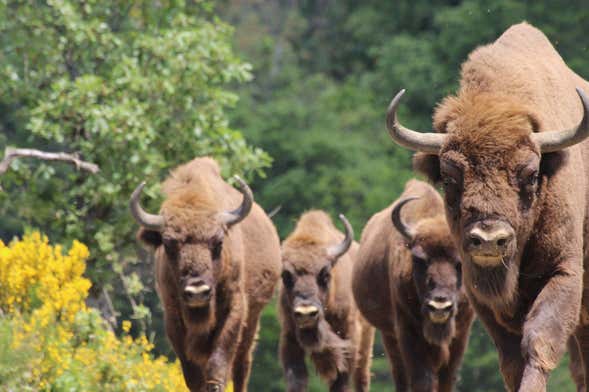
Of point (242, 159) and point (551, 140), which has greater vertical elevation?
point (551, 140)

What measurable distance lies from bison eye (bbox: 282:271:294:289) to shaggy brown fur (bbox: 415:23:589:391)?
20.1ft

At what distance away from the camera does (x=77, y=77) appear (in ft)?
55.3

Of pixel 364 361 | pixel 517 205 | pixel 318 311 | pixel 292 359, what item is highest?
pixel 517 205

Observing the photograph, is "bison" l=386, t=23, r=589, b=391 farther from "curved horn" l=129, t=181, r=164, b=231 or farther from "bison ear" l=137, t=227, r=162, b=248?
"bison ear" l=137, t=227, r=162, b=248

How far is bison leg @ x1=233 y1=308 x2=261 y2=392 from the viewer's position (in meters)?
13.4

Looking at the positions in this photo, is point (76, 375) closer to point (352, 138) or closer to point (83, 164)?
point (83, 164)

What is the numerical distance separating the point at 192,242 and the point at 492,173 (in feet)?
14.6

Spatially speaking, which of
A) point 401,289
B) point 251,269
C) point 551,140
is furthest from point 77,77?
point 551,140

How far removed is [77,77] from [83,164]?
2052mm

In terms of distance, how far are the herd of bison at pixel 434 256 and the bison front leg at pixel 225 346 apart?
1 cm

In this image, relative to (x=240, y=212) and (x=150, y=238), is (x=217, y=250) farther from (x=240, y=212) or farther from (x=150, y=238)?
(x=150, y=238)

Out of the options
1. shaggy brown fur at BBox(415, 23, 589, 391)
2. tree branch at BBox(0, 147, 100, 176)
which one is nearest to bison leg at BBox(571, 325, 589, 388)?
shaggy brown fur at BBox(415, 23, 589, 391)

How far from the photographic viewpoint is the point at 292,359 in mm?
14508

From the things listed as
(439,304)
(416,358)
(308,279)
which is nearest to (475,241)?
(439,304)
